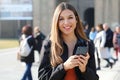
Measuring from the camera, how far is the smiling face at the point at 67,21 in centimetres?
411

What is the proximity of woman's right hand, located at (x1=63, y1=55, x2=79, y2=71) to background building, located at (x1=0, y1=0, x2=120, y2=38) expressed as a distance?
47.1 m

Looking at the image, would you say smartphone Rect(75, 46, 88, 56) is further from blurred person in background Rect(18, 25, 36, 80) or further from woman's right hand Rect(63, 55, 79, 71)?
blurred person in background Rect(18, 25, 36, 80)

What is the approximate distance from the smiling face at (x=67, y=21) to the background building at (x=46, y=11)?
46.9 meters

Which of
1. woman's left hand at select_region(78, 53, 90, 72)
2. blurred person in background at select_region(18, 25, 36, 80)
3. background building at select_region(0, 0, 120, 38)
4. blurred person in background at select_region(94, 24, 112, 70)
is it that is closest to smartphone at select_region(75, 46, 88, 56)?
woman's left hand at select_region(78, 53, 90, 72)

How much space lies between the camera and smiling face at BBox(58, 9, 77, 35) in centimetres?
411

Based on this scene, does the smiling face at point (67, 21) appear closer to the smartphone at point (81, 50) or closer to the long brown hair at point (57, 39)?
the long brown hair at point (57, 39)

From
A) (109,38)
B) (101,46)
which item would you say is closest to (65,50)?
(101,46)

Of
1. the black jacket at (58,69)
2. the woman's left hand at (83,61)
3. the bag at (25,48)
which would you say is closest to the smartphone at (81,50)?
the woman's left hand at (83,61)

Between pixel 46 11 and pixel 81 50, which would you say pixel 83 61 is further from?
pixel 46 11

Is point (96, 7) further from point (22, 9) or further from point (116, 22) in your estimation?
point (22, 9)

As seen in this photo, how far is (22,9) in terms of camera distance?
2188 inches

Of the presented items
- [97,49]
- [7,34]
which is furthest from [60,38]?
[7,34]

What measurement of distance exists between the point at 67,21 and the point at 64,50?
0.88ft

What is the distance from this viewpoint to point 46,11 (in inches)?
2104
